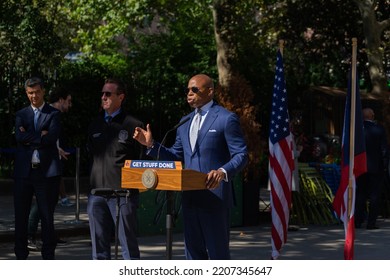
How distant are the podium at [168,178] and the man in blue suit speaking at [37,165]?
130 inches

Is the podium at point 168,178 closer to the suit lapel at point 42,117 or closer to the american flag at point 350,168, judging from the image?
the suit lapel at point 42,117

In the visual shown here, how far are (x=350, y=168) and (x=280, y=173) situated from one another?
1136 mm

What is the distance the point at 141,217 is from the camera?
14859 millimetres

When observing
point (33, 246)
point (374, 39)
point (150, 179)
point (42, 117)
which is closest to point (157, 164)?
point (150, 179)

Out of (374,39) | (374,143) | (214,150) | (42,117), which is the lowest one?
(214,150)

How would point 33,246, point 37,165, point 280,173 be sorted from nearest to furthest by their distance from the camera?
1. point 37,165
2. point 280,173
3. point 33,246

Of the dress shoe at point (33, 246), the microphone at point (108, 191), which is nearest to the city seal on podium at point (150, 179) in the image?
the microphone at point (108, 191)

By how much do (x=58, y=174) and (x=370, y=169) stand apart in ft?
22.4

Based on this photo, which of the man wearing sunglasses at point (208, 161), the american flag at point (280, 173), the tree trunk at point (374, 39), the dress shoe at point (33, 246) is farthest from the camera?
the tree trunk at point (374, 39)

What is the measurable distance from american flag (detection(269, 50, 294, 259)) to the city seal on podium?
16.5ft

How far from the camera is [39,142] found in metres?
10.9

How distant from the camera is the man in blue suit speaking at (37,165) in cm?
1087

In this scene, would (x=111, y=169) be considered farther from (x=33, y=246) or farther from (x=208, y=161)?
(x=33, y=246)
